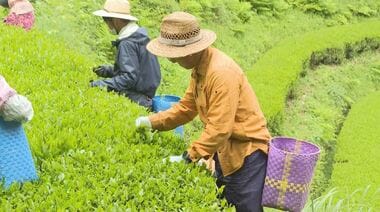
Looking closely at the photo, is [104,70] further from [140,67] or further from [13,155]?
[13,155]

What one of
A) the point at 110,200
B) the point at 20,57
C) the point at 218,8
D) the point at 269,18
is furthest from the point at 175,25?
the point at 269,18

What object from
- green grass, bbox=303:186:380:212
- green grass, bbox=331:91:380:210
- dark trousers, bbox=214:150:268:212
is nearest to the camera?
dark trousers, bbox=214:150:268:212

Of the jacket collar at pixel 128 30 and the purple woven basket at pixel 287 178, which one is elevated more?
the jacket collar at pixel 128 30

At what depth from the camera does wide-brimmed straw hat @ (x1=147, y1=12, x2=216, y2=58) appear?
11.8 ft

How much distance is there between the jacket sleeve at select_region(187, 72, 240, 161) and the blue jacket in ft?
5.13

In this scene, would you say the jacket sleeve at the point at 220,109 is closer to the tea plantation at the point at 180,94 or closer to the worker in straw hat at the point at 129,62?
the tea plantation at the point at 180,94

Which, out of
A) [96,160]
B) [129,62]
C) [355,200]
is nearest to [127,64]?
[129,62]

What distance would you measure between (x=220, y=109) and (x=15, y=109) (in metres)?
1.15

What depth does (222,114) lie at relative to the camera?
3.50 m

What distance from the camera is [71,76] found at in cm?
549

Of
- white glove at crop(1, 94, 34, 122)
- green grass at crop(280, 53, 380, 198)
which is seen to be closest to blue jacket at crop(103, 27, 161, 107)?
white glove at crop(1, 94, 34, 122)

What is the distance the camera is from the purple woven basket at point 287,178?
3.75 m

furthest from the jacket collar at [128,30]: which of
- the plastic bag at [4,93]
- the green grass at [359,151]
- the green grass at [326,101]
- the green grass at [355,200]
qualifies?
the green grass at [326,101]

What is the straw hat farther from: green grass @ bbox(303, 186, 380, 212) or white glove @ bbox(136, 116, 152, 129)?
green grass @ bbox(303, 186, 380, 212)
